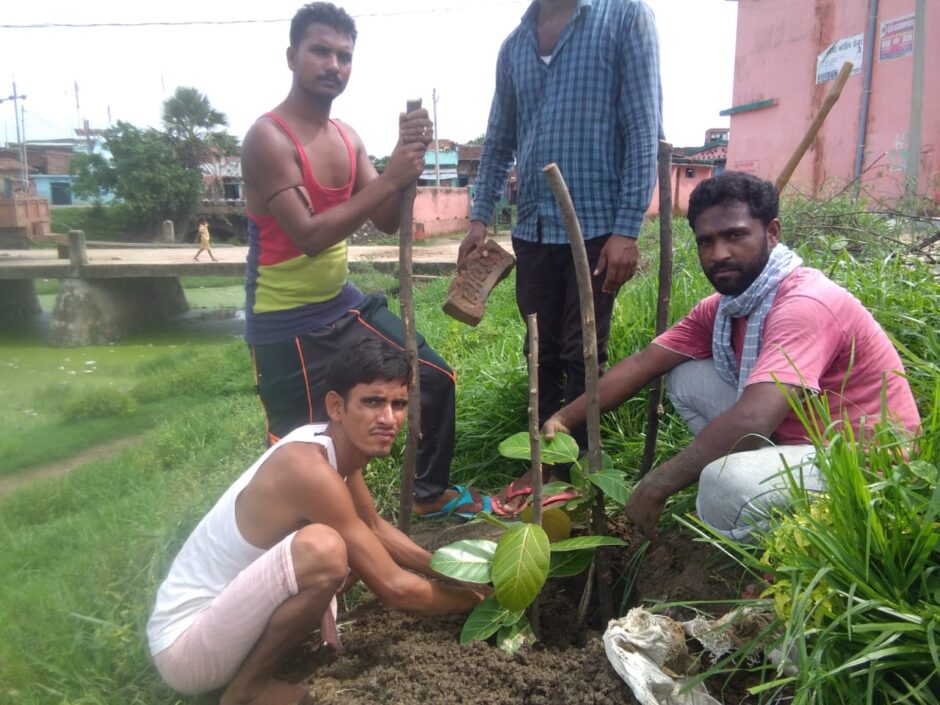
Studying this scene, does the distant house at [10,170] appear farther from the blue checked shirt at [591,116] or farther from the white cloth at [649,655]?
the white cloth at [649,655]

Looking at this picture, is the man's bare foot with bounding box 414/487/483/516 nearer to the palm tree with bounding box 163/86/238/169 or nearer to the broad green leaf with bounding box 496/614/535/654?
the broad green leaf with bounding box 496/614/535/654

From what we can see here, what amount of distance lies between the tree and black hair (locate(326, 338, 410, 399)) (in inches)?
1103

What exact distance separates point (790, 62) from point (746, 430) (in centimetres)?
1391

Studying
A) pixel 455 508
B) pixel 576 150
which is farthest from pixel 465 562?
pixel 576 150

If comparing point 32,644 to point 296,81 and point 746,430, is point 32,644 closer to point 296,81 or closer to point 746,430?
point 296,81

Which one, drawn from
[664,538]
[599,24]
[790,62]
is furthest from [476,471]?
[790,62]

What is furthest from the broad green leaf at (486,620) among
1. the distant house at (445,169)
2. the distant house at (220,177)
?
the distant house at (445,169)

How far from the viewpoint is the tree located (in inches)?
1097

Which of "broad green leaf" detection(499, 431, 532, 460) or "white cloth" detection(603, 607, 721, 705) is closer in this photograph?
"white cloth" detection(603, 607, 721, 705)

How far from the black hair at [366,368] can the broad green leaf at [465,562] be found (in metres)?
0.48

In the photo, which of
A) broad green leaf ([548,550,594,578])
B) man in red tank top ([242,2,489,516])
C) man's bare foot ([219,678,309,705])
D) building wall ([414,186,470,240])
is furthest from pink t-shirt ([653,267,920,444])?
building wall ([414,186,470,240])

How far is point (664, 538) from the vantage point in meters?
2.39

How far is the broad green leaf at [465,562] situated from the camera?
1.96 metres

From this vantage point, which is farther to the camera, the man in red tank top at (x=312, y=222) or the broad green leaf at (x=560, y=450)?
the man in red tank top at (x=312, y=222)
